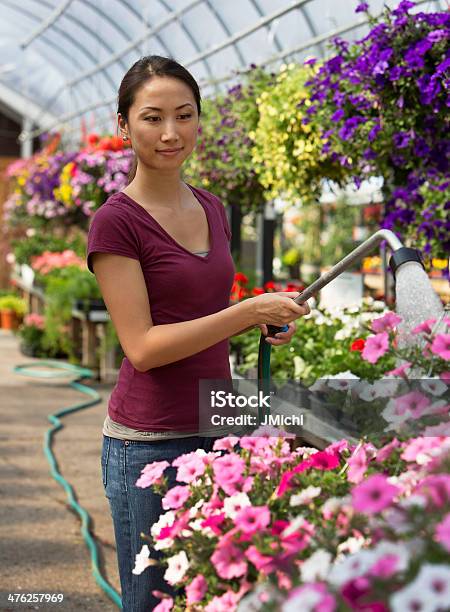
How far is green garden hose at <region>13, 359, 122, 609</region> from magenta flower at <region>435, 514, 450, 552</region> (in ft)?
7.43

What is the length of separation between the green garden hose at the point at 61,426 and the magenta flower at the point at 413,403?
1.93 m

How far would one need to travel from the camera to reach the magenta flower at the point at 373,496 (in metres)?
0.79

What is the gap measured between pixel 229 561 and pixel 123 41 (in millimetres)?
10600

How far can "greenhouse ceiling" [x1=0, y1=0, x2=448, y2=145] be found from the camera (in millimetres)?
6887

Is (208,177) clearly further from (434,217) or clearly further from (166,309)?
(166,309)

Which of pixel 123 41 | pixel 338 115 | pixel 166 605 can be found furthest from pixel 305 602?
pixel 123 41

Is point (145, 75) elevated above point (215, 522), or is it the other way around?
point (145, 75)

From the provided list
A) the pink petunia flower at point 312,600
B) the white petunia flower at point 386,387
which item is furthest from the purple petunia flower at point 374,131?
the pink petunia flower at point 312,600

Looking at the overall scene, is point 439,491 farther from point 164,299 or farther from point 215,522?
point 164,299

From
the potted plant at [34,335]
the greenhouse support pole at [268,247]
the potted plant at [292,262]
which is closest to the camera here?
the greenhouse support pole at [268,247]

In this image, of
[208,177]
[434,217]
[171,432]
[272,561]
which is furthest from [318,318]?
[272,561]

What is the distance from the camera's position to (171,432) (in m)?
1.60

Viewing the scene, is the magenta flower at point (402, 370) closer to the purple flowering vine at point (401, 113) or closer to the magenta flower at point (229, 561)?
the magenta flower at point (229, 561)

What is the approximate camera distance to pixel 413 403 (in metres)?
1.13
